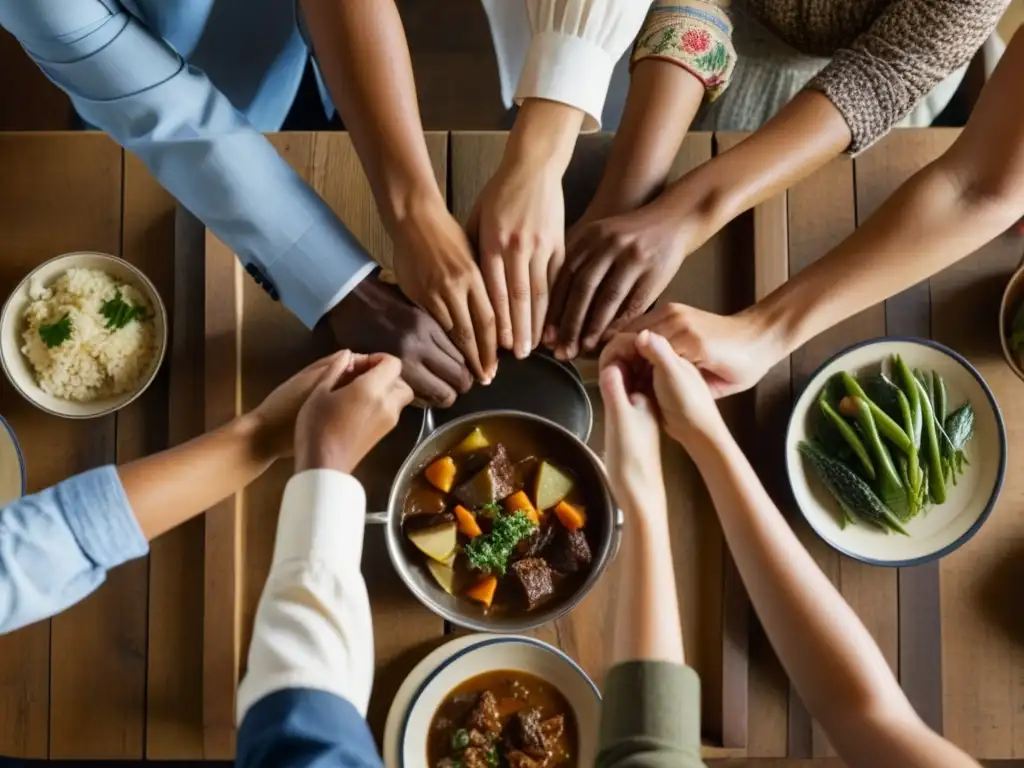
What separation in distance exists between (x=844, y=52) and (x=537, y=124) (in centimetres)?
40

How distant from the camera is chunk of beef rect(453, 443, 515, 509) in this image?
0.93 metres

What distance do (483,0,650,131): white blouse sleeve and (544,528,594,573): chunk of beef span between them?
0.52m

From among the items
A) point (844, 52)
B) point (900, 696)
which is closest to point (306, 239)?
point (844, 52)

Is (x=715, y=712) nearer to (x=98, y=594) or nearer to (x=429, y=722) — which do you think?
(x=429, y=722)

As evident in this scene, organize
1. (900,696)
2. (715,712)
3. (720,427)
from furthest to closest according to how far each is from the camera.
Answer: (715,712) < (720,427) < (900,696)

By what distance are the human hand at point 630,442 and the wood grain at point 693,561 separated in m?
0.11

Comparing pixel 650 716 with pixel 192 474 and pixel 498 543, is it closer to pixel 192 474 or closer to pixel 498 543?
pixel 498 543

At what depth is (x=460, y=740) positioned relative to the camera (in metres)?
0.98

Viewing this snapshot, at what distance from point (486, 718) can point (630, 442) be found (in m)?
0.40

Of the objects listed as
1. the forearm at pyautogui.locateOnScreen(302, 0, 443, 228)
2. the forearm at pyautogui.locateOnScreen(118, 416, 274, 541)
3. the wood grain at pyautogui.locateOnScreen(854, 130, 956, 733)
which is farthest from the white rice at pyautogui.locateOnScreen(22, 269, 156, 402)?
the wood grain at pyautogui.locateOnScreen(854, 130, 956, 733)

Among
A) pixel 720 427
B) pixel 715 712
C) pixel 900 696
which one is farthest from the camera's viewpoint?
pixel 715 712

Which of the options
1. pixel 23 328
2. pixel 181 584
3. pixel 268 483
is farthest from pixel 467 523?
pixel 23 328

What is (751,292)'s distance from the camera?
1.03 m

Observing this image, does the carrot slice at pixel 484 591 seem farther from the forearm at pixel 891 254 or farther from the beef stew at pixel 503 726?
the forearm at pixel 891 254
